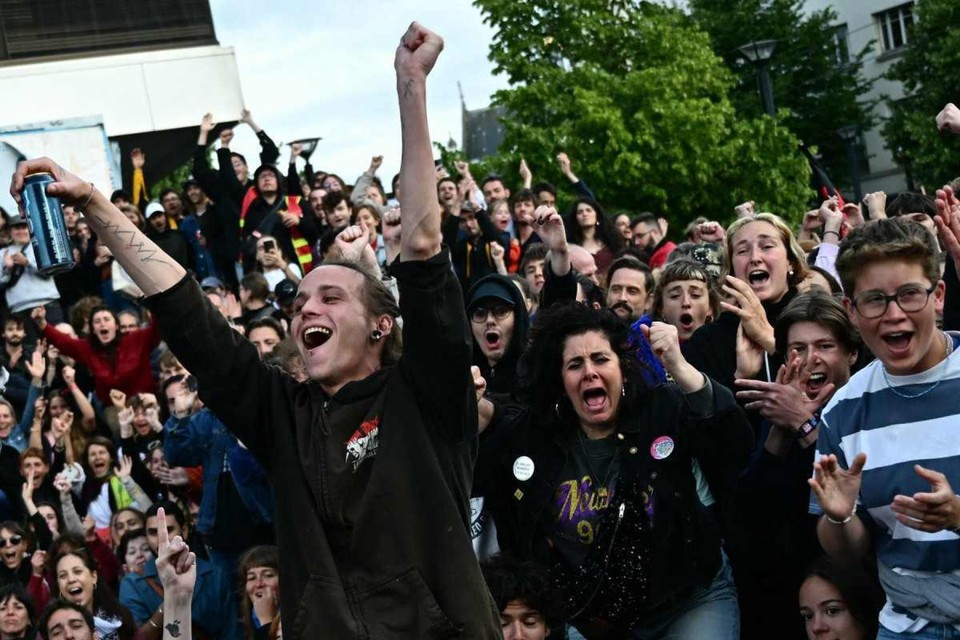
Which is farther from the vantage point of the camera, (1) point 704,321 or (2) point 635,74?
(2) point 635,74

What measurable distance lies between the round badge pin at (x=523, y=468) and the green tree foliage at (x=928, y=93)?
116ft

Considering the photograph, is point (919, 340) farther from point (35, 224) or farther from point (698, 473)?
point (35, 224)

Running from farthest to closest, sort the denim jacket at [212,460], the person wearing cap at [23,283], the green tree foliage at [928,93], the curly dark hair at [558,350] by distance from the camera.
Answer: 1. the green tree foliage at [928,93]
2. the person wearing cap at [23,283]
3. the denim jacket at [212,460]
4. the curly dark hair at [558,350]

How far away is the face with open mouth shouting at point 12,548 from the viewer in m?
10.8

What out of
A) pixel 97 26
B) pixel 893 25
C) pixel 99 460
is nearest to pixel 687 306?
pixel 99 460

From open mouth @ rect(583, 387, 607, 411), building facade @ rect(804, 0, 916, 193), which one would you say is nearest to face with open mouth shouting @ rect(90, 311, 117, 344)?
open mouth @ rect(583, 387, 607, 411)

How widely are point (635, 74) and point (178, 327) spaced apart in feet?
94.2

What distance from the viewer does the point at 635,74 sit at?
3209cm

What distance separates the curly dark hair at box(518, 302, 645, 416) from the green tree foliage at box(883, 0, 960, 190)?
34.9 m

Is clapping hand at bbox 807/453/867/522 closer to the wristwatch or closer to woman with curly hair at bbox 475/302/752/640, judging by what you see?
the wristwatch

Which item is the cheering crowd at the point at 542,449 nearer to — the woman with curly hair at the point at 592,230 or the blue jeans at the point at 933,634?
the blue jeans at the point at 933,634

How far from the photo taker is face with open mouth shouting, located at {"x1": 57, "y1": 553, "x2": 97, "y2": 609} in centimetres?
961

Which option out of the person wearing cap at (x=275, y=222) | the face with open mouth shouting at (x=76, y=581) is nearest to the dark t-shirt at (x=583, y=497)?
the face with open mouth shouting at (x=76, y=581)

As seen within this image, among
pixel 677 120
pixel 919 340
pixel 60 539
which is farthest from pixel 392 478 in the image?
pixel 677 120
